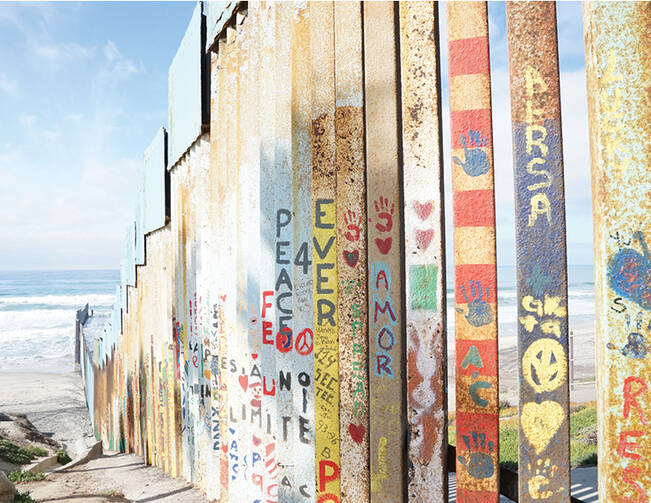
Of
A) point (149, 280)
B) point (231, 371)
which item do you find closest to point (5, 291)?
point (149, 280)

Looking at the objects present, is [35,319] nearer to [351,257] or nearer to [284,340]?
[284,340]

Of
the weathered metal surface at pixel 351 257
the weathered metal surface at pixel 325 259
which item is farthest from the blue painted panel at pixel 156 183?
the weathered metal surface at pixel 351 257

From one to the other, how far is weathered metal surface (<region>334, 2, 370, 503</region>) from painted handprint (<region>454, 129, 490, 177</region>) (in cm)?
49

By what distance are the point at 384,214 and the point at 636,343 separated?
1.02m

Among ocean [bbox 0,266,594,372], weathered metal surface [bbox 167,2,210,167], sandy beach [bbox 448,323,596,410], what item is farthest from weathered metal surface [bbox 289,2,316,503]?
ocean [bbox 0,266,594,372]

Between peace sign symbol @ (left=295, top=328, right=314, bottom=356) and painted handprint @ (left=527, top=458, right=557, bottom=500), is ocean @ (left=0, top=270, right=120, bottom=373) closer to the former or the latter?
peace sign symbol @ (left=295, top=328, right=314, bottom=356)

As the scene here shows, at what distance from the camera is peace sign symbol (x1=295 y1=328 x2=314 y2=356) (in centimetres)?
236

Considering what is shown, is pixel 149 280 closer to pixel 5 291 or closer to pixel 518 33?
pixel 518 33

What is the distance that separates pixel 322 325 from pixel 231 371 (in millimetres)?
1044

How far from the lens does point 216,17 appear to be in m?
3.35

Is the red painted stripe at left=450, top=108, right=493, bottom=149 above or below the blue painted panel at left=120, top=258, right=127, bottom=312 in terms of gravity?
above

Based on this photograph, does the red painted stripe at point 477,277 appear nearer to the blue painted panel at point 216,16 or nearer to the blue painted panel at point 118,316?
the blue painted panel at point 216,16

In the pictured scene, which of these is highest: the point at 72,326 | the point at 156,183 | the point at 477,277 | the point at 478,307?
the point at 156,183

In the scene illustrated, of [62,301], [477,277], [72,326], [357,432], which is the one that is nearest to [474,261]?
[477,277]
